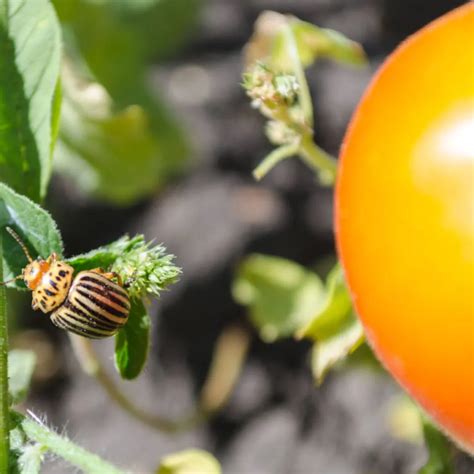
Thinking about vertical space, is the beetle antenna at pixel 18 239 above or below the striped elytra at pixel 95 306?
above

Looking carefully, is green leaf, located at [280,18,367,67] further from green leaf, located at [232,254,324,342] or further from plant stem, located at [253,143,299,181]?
green leaf, located at [232,254,324,342]

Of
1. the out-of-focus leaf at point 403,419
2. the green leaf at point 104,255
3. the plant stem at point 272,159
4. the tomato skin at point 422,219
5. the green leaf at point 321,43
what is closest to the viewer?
the tomato skin at point 422,219

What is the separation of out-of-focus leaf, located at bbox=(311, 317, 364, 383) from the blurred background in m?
0.29

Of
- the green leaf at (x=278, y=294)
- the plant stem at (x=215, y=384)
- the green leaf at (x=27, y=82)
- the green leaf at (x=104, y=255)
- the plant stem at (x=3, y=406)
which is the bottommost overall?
the plant stem at (x=215, y=384)

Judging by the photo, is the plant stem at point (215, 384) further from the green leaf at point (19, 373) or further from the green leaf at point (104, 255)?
the green leaf at point (104, 255)

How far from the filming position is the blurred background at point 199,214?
4.87ft

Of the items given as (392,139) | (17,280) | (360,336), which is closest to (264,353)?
(360,336)

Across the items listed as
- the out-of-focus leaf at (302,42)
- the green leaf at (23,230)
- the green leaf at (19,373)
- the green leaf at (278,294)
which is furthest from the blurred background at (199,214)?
the green leaf at (23,230)

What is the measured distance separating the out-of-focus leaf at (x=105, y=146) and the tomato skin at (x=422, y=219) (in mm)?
601

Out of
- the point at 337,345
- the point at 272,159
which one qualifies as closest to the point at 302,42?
the point at 272,159

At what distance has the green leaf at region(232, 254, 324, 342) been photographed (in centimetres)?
130

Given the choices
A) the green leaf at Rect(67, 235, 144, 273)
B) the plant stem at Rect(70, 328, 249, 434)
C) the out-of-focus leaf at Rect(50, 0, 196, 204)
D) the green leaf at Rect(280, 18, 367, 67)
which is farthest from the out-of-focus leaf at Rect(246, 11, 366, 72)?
the plant stem at Rect(70, 328, 249, 434)

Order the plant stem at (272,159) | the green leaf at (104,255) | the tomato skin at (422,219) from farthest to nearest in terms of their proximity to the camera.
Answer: the plant stem at (272,159) → the green leaf at (104,255) → the tomato skin at (422,219)

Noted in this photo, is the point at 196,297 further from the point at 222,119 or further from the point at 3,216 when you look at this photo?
the point at 3,216
